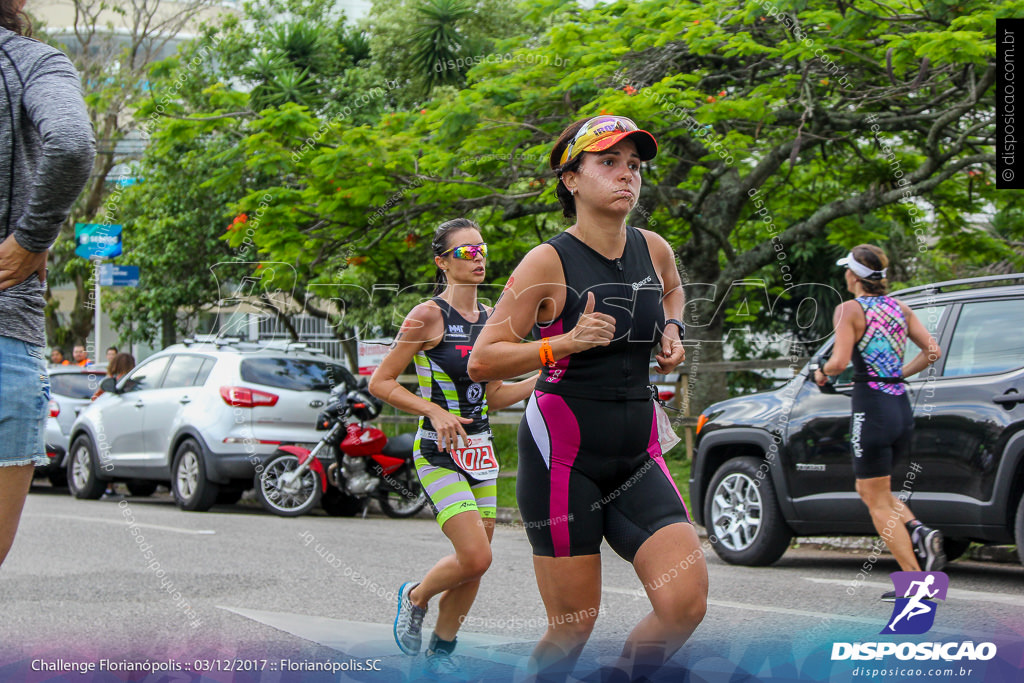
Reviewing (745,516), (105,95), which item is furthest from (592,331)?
(105,95)

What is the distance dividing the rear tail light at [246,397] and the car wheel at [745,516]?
5.68m

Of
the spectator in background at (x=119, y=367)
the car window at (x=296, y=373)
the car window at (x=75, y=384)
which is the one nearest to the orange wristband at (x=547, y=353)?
the car window at (x=296, y=373)

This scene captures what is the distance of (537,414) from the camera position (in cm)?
353

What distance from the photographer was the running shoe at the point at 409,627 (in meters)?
4.81

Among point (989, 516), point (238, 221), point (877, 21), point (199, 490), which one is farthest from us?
point (238, 221)

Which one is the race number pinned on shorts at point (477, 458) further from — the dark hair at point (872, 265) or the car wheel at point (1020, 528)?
the car wheel at point (1020, 528)

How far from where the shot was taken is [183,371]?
43.9ft

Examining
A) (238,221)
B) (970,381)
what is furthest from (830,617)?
(238,221)

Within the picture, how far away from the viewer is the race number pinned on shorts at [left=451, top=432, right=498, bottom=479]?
4.88 meters

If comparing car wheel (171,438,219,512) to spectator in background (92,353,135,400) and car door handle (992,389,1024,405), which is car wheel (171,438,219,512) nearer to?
spectator in background (92,353,135,400)

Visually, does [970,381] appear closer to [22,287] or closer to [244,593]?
[244,593]

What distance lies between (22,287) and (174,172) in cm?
2013

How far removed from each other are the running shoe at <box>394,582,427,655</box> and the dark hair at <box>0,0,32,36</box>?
2751 millimetres

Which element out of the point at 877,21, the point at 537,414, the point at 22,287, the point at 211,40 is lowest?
the point at 537,414
